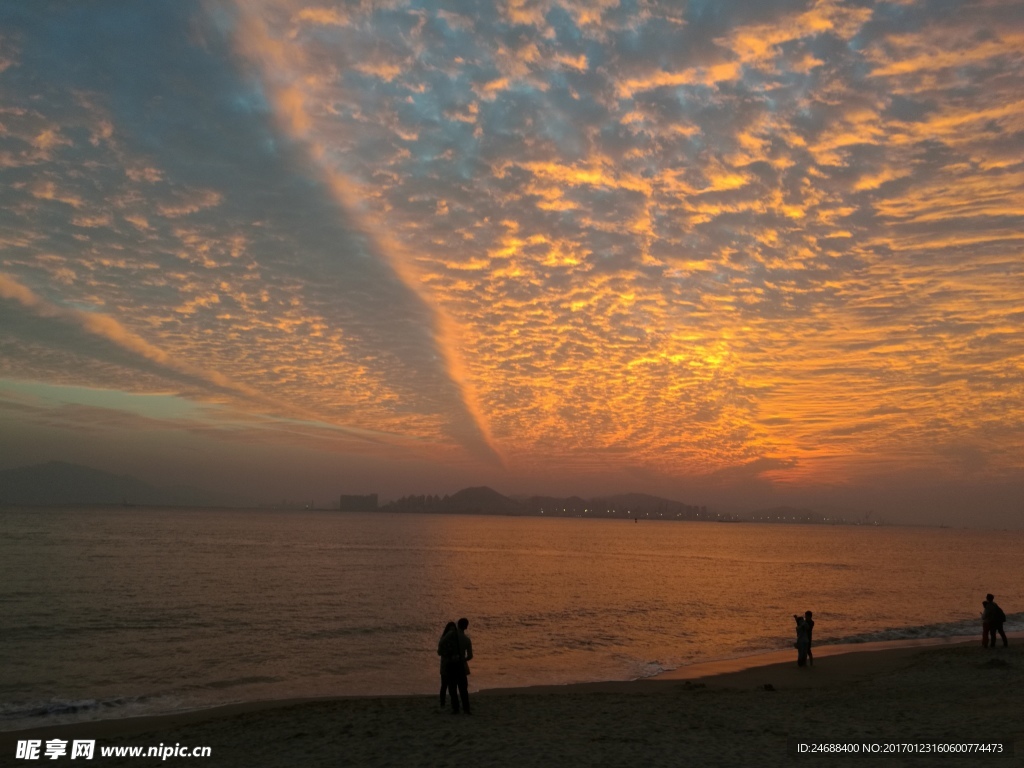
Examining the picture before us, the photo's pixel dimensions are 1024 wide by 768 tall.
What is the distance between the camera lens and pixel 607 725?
15.8m

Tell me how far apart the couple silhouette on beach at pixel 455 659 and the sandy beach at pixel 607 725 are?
0.52m

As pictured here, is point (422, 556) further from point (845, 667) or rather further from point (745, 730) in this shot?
point (745, 730)

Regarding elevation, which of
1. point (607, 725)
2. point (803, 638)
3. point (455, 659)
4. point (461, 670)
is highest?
point (455, 659)

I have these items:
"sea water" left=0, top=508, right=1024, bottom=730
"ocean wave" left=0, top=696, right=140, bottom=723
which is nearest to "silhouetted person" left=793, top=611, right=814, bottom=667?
"sea water" left=0, top=508, right=1024, bottom=730

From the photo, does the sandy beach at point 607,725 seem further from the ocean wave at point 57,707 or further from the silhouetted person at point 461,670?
the ocean wave at point 57,707

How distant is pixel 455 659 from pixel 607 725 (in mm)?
3839

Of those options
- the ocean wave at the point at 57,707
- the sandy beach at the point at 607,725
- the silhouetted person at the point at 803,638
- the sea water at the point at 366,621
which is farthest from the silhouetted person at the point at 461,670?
the silhouetted person at the point at 803,638

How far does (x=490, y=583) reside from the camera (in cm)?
6097

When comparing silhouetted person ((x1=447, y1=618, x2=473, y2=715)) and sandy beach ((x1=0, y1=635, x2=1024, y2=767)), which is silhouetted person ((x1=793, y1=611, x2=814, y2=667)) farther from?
silhouetted person ((x1=447, y1=618, x2=473, y2=715))

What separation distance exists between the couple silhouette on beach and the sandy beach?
0.52 meters

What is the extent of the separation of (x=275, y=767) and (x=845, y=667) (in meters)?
21.1

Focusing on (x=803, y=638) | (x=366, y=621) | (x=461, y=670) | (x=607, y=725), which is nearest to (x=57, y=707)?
(x=461, y=670)

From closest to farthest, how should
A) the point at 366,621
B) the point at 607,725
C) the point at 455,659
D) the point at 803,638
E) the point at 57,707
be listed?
the point at 607,725
the point at 455,659
the point at 57,707
the point at 803,638
the point at 366,621

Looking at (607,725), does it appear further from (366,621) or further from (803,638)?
(366,621)
